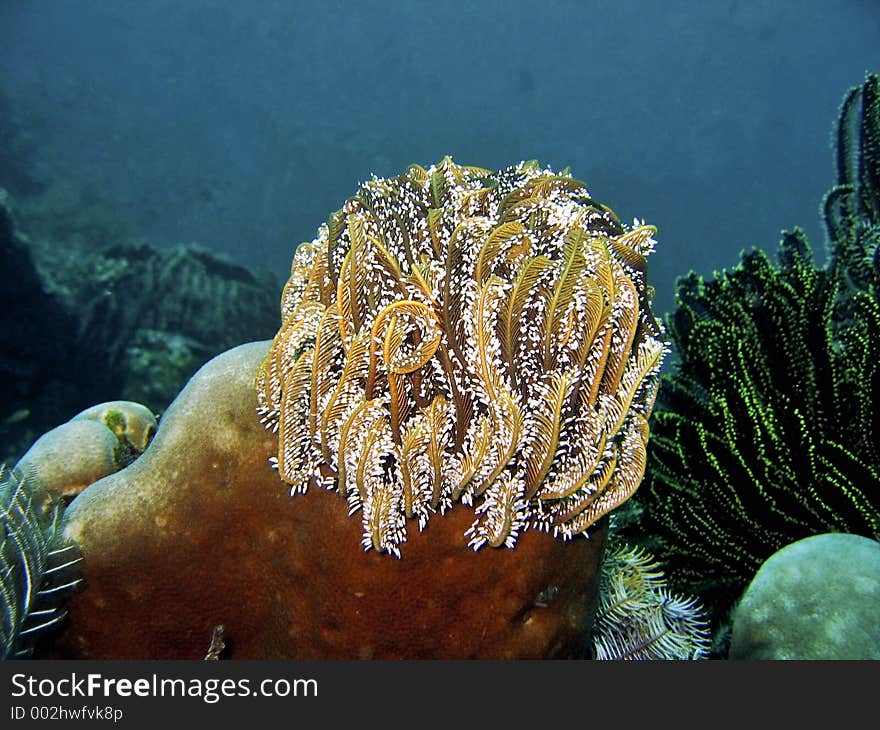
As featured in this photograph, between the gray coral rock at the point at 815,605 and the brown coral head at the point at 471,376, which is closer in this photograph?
the brown coral head at the point at 471,376

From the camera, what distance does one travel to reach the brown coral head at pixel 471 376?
214 centimetres

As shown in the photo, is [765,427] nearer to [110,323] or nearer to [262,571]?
[262,571]

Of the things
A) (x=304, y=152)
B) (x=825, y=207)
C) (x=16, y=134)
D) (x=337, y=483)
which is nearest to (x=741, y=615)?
(x=337, y=483)

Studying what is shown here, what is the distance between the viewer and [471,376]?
2.22 metres

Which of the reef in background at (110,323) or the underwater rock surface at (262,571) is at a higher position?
the reef in background at (110,323)

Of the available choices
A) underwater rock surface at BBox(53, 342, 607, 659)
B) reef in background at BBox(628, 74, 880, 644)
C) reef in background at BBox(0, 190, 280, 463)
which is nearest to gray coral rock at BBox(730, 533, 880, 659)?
reef in background at BBox(628, 74, 880, 644)

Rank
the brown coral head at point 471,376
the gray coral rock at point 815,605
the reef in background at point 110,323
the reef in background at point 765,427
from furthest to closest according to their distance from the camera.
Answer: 1. the reef in background at point 110,323
2. the reef in background at point 765,427
3. the gray coral rock at point 815,605
4. the brown coral head at point 471,376

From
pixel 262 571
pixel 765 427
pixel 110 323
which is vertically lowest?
pixel 262 571

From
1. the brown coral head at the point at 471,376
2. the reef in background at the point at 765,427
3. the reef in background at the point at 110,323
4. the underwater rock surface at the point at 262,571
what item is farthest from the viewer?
the reef in background at the point at 110,323

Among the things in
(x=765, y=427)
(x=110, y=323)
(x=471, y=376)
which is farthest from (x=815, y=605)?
(x=110, y=323)

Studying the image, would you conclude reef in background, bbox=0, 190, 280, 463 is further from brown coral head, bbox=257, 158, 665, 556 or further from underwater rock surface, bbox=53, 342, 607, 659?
brown coral head, bbox=257, 158, 665, 556

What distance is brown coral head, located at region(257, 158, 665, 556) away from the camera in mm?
2143

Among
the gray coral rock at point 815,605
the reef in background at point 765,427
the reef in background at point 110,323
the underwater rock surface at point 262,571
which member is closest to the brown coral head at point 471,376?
the underwater rock surface at point 262,571

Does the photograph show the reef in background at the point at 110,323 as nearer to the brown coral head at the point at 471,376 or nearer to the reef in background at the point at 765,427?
the reef in background at the point at 765,427
